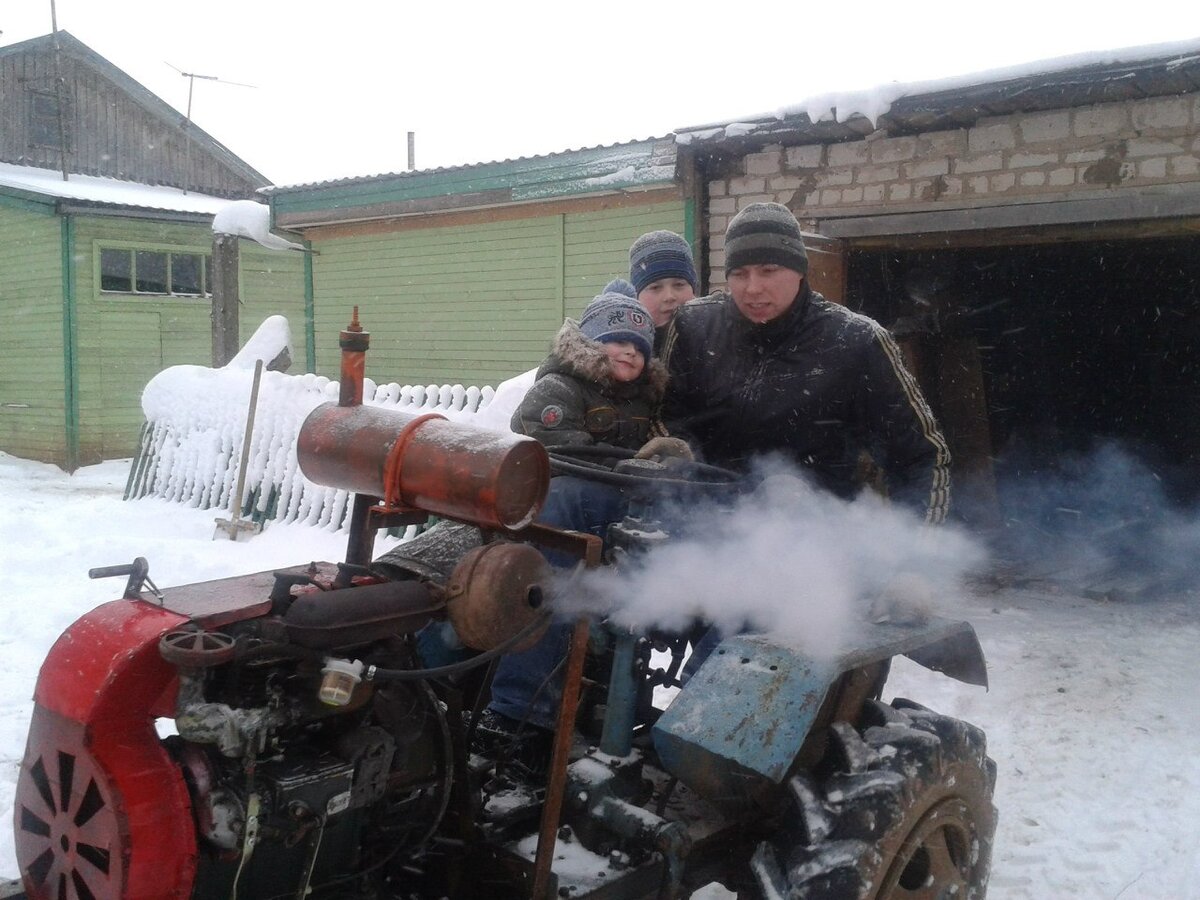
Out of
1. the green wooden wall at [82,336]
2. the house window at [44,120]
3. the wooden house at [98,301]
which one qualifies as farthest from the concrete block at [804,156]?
the house window at [44,120]

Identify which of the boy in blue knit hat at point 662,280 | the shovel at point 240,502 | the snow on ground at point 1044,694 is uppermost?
the boy in blue knit hat at point 662,280

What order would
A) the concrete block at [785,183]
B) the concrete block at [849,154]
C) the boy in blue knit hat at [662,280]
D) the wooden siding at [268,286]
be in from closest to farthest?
the boy in blue knit hat at [662,280], the concrete block at [849,154], the concrete block at [785,183], the wooden siding at [268,286]

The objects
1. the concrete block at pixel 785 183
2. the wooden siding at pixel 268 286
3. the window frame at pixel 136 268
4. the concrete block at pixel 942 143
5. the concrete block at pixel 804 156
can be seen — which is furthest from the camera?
the wooden siding at pixel 268 286

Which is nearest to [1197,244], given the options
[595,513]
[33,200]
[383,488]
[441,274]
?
[441,274]

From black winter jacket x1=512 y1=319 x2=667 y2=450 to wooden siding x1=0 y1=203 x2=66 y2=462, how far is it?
14.3 m

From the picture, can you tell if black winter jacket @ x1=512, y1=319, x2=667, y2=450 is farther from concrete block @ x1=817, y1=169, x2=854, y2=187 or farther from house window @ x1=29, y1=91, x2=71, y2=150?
house window @ x1=29, y1=91, x2=71, y2=150

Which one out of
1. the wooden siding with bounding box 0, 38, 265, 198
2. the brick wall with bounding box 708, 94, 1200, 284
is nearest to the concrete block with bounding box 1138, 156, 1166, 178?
the brick wall with bounding box 708, 94, 1200, 284

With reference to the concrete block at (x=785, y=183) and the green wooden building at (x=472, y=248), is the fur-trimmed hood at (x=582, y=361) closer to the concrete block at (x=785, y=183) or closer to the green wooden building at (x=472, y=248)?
the concrete block at (x=785, y=183)

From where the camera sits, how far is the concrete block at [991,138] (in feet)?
21.0

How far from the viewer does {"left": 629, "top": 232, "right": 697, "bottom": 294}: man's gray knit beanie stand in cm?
439

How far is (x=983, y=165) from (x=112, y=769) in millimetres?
6361

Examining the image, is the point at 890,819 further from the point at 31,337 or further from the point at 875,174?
the point at 31,337

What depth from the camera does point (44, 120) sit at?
858 inches

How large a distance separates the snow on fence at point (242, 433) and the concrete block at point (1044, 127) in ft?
14.0
